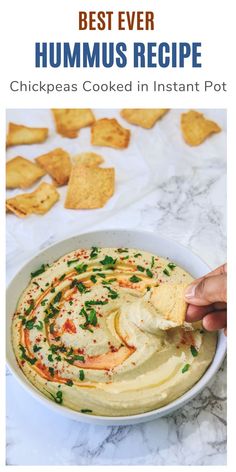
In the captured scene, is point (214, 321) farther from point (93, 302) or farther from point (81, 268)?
point (81, 268)

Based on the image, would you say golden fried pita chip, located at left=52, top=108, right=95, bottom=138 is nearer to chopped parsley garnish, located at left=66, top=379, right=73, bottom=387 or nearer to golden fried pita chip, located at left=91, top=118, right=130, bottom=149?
golden fried pita chip, located at left=91, top=118, right=130, bottom=149

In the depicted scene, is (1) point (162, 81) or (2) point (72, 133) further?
(2) point (72, 133)

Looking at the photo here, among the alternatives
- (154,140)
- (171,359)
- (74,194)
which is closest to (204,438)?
(171,359)

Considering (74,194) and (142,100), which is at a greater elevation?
(142,100)

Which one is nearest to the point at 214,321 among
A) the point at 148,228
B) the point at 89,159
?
the point at 148,228

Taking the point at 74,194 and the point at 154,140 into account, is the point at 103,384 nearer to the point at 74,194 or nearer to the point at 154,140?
the point at 74,194
